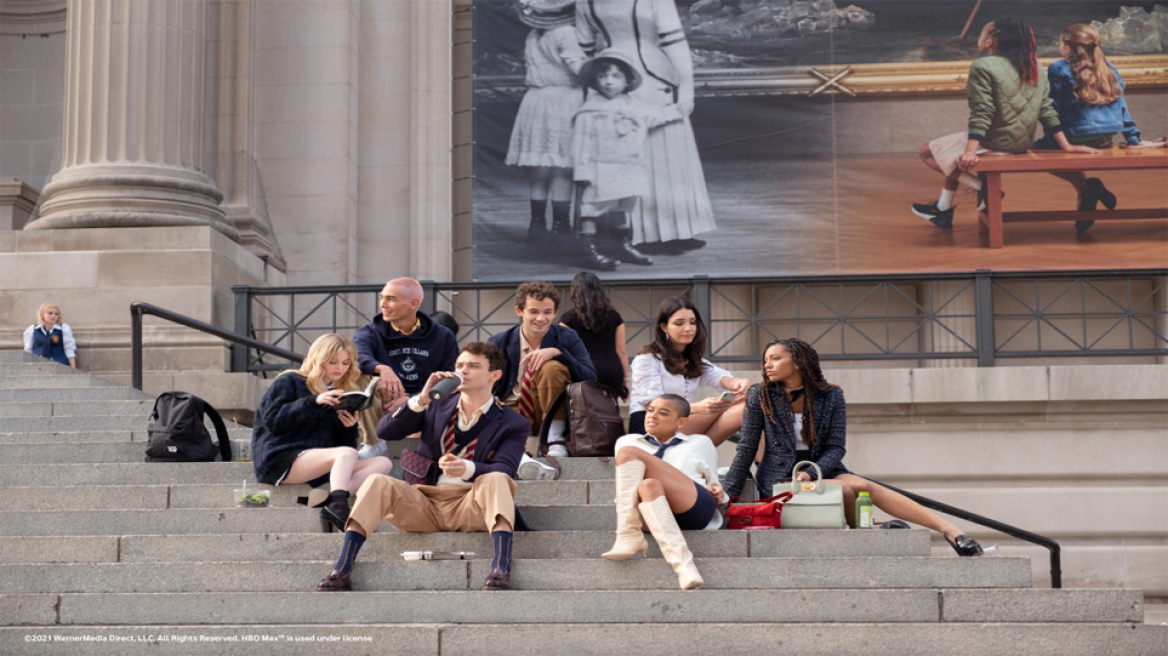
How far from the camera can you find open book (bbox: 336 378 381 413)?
293 inches

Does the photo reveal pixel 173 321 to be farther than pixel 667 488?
Yes

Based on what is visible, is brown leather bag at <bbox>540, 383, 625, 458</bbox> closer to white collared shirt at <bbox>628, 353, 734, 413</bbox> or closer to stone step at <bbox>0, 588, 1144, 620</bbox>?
white collared shirt at <bbox>628, 353, 734, 413</bbox>

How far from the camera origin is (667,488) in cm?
688

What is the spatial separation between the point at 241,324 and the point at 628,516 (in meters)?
7.12

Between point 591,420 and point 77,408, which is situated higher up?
point 77,408

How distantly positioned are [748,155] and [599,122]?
1.73 m

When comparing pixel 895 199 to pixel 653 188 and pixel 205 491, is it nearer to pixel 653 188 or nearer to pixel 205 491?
pixel 653 188

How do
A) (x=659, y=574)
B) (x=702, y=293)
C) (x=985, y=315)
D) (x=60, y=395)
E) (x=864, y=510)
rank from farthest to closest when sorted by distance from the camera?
(x=702, y=293), (x=985, y=315), (x=60, y=395), (x=864, y=510), (x=659, y=574)

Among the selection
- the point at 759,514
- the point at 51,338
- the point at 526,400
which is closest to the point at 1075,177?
the point at 526,400

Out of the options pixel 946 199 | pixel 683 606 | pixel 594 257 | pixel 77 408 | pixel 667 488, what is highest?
pixel 946 199

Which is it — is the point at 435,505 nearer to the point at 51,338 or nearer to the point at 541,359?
the point at 541,359

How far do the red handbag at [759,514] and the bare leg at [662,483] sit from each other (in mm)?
460

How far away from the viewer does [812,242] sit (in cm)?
1459

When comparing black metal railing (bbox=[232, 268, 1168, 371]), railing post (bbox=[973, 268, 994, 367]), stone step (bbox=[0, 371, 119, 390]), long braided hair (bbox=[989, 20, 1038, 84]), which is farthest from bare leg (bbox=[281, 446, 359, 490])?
long braided hair (bbox=[989, 20, 1038, 84])
